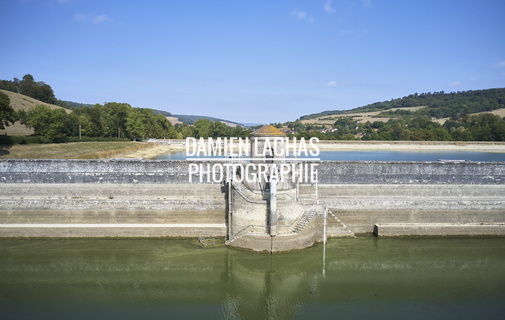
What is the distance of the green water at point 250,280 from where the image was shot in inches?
425

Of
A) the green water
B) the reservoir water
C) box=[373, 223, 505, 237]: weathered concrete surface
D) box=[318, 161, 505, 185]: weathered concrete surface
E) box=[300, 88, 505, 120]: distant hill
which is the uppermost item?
box=[300, 88, 505, 120]: distant hill

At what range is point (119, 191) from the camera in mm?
16766

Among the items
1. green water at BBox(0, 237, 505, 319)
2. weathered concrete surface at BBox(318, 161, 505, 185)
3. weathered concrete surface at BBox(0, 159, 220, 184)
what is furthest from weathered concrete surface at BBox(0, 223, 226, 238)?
weathered concrete surface at BBox(318, 161, 505, 185)

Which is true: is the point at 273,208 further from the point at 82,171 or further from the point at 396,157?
the point at 396,157

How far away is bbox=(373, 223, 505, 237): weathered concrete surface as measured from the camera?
1625 cm

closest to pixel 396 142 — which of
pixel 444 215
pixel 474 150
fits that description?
pixel 474 150

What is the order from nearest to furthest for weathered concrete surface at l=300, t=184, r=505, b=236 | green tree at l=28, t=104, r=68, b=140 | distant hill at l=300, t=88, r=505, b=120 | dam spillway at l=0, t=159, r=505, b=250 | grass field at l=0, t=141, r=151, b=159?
dam spillway at l=0, t=159, r=505, b=250 < weathered concrete surface at l=300, t=184, r=505, b=236 < grass field at l=0, t=141, r=151, b=159 < green tree at l=28, t=104, r=68, b=140 < distant hill at l=300, t=88, r=505, b=120

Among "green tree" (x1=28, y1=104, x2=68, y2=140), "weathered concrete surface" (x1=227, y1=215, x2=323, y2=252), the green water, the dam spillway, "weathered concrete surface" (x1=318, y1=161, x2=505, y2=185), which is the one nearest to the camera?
the green water

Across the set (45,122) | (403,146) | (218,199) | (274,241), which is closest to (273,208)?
(274,241)

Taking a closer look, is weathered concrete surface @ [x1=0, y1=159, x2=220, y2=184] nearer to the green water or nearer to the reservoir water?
the green water

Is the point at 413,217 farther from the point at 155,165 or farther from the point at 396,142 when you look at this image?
the point at 396,142

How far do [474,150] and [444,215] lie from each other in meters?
58.4

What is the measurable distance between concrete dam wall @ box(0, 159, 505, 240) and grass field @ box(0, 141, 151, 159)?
12.5 m

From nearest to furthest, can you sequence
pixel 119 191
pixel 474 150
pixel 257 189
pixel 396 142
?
1. pixel 257 189
2. pixel 119 191
3. pixel 474 150
4. pixel 396 142
